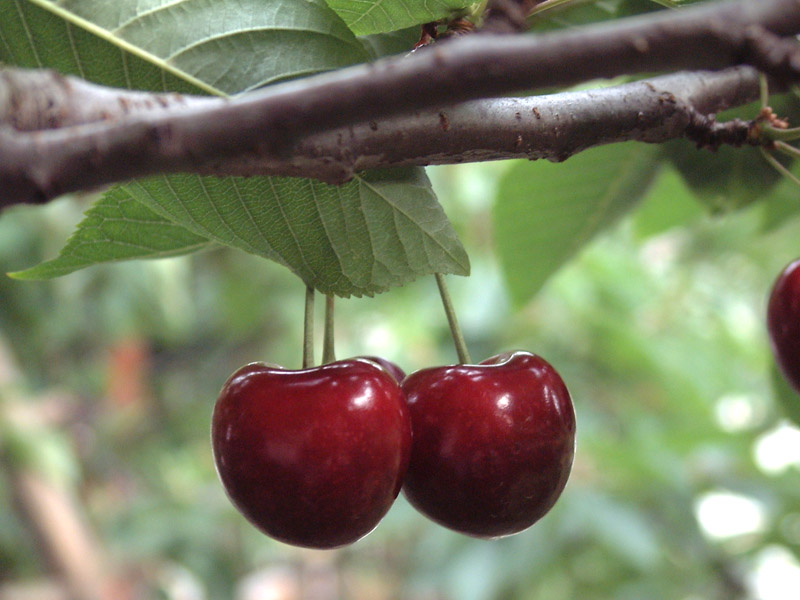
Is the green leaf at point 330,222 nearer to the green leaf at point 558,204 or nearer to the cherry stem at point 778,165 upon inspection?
the cherry stem at point 778,165

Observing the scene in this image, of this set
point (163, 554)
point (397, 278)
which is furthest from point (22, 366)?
point (397, 278)

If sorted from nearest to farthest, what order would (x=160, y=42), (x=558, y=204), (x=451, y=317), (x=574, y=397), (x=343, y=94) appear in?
(x=343, y=94)
(x=160, y=42)
(x=451, y=317)
(x=558, y=204)
(x=574, y=397)

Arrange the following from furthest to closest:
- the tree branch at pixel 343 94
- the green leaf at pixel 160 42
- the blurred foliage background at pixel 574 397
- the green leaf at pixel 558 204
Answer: the blurred foliage background at pixel 574 397, the green leaf at pixel 558 204, the green leaf at pixel 160 42, the tree branch at pixel 343 94

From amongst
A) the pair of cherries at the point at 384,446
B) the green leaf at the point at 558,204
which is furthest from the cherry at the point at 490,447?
the green leaf at the point at 558,204

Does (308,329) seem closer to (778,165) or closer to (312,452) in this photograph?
(312,452)

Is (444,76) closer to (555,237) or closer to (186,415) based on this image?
(555,237)

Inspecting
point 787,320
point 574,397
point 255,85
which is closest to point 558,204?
point 787,320
